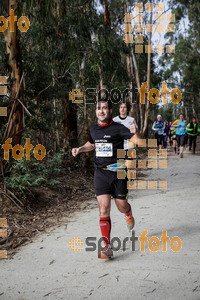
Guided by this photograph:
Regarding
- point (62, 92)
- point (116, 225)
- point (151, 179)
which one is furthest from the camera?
point (151, 179)

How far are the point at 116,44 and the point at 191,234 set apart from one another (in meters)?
7.31

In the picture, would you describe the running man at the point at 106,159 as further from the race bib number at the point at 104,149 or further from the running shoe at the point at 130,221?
the running shoe at the point at 130,221

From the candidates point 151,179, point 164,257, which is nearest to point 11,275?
point 164,257

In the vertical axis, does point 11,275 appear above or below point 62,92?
below

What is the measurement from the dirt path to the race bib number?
1169 mm

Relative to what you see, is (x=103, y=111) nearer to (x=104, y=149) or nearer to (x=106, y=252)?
(x=104, y=149)

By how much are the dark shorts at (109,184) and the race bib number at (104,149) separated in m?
0.20

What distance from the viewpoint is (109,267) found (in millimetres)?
3551

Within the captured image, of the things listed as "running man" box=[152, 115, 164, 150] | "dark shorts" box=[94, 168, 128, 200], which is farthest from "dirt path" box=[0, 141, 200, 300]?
"running man" box=[152, 115, 164, 150]

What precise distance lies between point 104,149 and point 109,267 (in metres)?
1.30

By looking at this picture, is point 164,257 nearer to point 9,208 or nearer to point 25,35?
point 9,208

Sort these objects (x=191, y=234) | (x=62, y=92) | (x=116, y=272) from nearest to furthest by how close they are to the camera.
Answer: (x=116, y=272) < (x=191, y=234) < (x=62, y=92)

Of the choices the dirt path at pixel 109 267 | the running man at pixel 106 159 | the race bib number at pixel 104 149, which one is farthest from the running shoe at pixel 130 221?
the race bib number at pixel 104 149

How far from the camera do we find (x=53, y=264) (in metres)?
3.79
